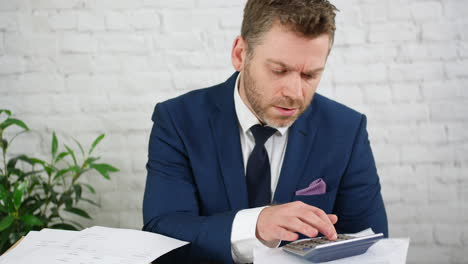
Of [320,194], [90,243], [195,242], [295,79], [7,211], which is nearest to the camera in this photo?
[90,243]

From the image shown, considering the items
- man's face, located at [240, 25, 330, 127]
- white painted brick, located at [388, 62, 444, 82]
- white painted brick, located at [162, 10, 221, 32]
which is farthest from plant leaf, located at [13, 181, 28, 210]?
white painted brick, located at [388, 62, 444, 82]

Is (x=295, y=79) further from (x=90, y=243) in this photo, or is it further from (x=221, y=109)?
(x=90, y=243)

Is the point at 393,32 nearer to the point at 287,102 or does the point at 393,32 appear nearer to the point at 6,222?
the point at 287,102

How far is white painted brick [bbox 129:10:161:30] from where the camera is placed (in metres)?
1.97

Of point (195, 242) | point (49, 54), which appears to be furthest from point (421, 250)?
point (49, 54)

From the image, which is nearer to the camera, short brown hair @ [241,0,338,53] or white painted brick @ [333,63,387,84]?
short brown hair @ [241,0,338,53]

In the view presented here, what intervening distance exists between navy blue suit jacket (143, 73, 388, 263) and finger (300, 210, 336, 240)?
34cm

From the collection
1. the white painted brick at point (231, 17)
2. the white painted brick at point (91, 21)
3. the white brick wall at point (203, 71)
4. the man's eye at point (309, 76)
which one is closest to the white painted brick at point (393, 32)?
the white brick wall at point (203, 71)

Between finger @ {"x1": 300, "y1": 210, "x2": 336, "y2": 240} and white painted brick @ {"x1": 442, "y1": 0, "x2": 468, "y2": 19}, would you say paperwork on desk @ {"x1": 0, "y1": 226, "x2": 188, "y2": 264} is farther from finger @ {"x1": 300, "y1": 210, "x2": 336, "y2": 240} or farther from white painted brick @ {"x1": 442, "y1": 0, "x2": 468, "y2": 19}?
white painted brick @ {"x1": 442, "y1": 0, "x2": 468, "y2": 19}

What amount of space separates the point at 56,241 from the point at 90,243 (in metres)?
0.08

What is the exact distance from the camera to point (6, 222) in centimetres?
167

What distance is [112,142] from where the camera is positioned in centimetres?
204

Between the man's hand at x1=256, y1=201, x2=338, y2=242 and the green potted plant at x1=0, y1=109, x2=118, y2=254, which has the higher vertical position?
the man's hand at x1=256, y1=201, x2=338, y2=242

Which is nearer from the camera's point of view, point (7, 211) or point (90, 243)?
point (90, 243)
